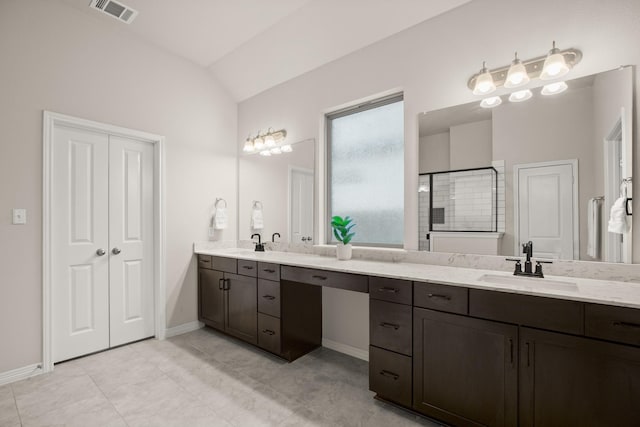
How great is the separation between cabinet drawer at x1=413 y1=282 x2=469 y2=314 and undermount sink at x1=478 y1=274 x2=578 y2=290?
0.66 feet

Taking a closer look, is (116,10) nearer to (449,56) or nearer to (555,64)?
(449,56)

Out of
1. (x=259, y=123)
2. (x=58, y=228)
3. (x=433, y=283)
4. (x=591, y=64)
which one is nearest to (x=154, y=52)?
(x=259, y=123)

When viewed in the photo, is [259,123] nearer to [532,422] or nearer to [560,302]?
[560,302]

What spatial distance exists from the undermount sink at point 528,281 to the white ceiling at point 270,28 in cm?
193

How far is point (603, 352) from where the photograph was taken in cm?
131

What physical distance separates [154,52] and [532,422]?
13.7ft

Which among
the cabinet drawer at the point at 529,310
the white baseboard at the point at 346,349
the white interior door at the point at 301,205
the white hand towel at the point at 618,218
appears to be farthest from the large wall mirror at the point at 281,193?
the white hand towel at the point at 618,218

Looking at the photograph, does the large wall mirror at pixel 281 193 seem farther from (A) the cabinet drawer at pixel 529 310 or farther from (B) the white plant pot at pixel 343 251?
(A) the cabinet drawer at pixel 529 310

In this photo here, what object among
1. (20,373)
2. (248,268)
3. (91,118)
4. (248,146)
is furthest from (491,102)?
(20,373)

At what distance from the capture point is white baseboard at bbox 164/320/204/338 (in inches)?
128

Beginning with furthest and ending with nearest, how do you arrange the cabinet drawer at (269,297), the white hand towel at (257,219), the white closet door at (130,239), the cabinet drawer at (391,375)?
the white hand towel at (257,219)
the white closet door at (130,239)
the cabinet drawer at (269,297)
the cabinet drawer at (391,375)

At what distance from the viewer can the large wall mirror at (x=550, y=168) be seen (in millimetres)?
1733

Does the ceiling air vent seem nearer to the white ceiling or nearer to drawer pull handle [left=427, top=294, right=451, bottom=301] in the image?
the white ceiling

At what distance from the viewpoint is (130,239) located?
3.09 meters
